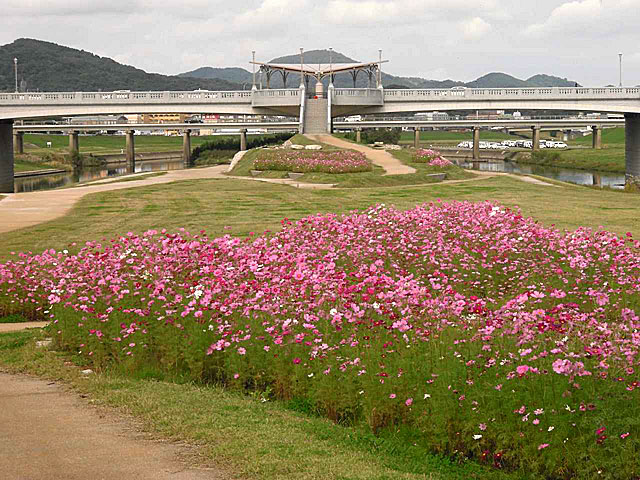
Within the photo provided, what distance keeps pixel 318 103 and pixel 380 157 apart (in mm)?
24210

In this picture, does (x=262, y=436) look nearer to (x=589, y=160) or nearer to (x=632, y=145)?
(x=632, y=145)

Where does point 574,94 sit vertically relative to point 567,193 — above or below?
above

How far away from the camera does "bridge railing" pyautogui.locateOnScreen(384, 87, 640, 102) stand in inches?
2712

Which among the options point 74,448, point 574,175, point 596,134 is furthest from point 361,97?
point 74,448

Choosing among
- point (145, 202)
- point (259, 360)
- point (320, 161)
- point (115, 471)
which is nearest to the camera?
point (115, 471)

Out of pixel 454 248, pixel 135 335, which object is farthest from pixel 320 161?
pixel 135 335

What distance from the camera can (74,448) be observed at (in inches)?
296

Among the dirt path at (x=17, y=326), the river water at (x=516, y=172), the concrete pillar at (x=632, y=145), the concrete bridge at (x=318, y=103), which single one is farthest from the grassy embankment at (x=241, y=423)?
the concrete pillar at (x=632, y=145)

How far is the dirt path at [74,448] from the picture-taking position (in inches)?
274

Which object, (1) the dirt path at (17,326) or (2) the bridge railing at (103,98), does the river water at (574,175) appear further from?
(1) the dirt path at (17,326)

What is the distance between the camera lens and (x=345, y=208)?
2769 centimetres

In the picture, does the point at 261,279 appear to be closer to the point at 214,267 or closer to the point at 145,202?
the point at 214,267

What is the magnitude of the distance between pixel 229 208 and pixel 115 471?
71.2 ft

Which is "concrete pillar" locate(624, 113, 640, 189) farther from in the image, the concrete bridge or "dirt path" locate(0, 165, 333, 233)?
"dirt path" locate(0, 165, 333, 233)
